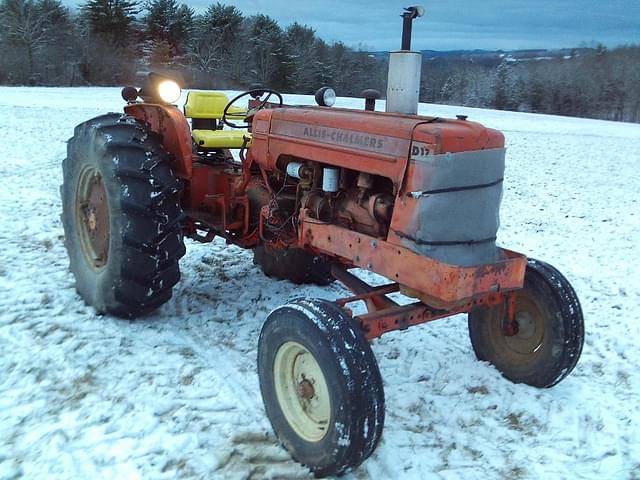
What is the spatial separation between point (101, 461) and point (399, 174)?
195 centimetres

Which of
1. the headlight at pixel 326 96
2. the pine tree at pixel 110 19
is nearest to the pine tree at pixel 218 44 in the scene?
the pine tree at pixel 110 19

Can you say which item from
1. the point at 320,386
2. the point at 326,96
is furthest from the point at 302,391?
the point at 326,96

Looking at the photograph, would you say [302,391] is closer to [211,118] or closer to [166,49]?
[211,118]

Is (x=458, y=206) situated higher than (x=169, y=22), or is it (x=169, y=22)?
(x=169, y=22)

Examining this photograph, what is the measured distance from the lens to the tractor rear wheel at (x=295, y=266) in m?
5.07

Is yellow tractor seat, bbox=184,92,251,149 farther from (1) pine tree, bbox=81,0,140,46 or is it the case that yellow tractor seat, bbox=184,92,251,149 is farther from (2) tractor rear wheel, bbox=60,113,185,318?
(1) pine tree, bbox=81,0,140,46

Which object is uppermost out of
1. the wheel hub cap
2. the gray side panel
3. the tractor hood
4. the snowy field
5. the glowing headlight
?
the glowing headlight

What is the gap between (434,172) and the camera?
9.37 ft

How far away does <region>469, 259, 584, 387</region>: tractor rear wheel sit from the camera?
346 cm

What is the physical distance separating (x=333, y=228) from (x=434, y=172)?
731 millimetres

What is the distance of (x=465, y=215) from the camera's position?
3.01 m

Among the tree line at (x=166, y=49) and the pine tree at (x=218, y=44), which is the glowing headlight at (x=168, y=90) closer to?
the tree line at (x=166, y=49)

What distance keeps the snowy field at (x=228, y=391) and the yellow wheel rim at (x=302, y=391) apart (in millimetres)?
185

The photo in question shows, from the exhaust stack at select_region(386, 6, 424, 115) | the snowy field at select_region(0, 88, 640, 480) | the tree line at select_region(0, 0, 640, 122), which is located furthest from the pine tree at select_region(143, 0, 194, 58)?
the exhaust stack at select_region(386, 6, 424, 115)
